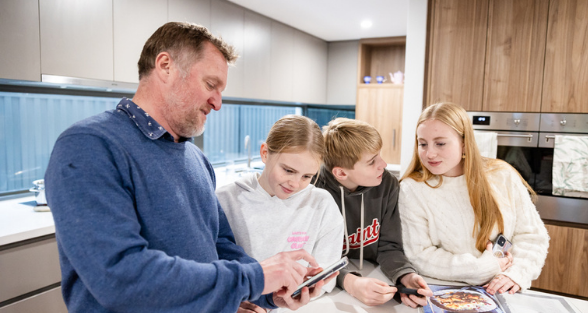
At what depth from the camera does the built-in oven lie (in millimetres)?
2414

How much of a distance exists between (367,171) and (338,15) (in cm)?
270

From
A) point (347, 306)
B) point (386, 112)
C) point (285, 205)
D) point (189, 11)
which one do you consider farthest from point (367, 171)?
point (386, 112)

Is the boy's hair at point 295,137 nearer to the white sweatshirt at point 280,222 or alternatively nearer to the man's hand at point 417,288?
the white sweatshirt at point 280,222

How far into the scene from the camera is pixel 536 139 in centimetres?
250

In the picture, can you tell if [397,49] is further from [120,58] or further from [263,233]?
[263,233]

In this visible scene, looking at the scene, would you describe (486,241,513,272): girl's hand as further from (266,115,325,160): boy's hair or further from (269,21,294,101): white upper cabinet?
(269,21,294,101): white upper cabinet

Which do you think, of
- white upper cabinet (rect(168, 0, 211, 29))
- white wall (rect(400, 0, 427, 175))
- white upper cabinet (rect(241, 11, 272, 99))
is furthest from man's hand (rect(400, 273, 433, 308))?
white upper cabinet (rect(241, 11, 272, 99))

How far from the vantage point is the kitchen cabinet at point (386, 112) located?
449 cm

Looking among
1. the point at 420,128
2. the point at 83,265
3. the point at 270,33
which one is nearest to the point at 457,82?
the point at 420,128

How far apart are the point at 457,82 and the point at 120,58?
7.20 feet

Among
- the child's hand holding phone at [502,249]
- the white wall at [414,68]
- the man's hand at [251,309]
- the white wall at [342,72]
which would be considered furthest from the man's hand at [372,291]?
the white wall at [342,72]

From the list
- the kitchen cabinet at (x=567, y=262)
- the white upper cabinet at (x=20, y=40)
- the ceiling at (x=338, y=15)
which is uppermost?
the ceiling at (x=338, y=15)

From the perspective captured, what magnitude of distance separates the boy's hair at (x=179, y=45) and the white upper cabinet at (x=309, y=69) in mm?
3486

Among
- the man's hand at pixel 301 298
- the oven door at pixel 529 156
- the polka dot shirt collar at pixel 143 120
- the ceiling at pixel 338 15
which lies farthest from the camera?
the ceiling at pixel 338 15
